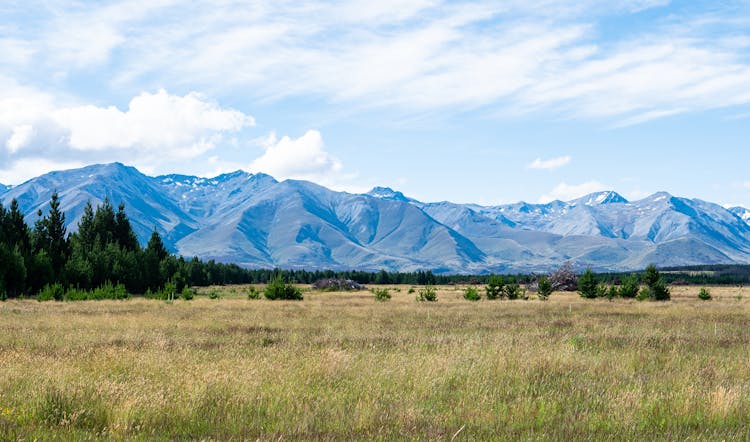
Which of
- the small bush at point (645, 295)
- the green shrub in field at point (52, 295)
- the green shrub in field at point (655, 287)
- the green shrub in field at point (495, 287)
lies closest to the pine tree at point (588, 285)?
the small bush at point (645, 295)

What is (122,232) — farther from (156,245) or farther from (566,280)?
(566,280)

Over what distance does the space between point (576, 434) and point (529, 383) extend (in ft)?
10.9

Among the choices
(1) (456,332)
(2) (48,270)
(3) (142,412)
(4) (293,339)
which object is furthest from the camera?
(2) (48,270)

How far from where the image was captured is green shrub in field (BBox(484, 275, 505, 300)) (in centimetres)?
5694

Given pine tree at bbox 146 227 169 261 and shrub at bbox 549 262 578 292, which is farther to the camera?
shrub at bbox 549 262 578 292

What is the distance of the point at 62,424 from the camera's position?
8250mm

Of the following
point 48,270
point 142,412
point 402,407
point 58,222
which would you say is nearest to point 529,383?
point 402,407

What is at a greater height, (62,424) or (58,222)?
(58,222)

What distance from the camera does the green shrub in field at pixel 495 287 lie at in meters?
56.9

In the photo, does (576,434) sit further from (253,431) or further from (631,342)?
(631,342)

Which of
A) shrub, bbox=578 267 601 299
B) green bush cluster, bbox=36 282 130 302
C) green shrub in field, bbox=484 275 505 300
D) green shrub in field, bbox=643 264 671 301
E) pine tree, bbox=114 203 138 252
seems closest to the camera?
green bush cluster, bbox=36 282 130 302

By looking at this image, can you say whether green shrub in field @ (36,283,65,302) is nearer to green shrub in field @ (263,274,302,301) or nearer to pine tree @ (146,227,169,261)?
green shrub in field @ (263,274,302,301)

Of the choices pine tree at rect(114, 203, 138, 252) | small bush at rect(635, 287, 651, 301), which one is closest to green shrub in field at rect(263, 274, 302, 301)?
small bush at rect(635, 287, 651, 301)

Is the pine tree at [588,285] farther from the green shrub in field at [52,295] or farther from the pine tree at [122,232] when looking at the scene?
the pine tree at [122,232]
